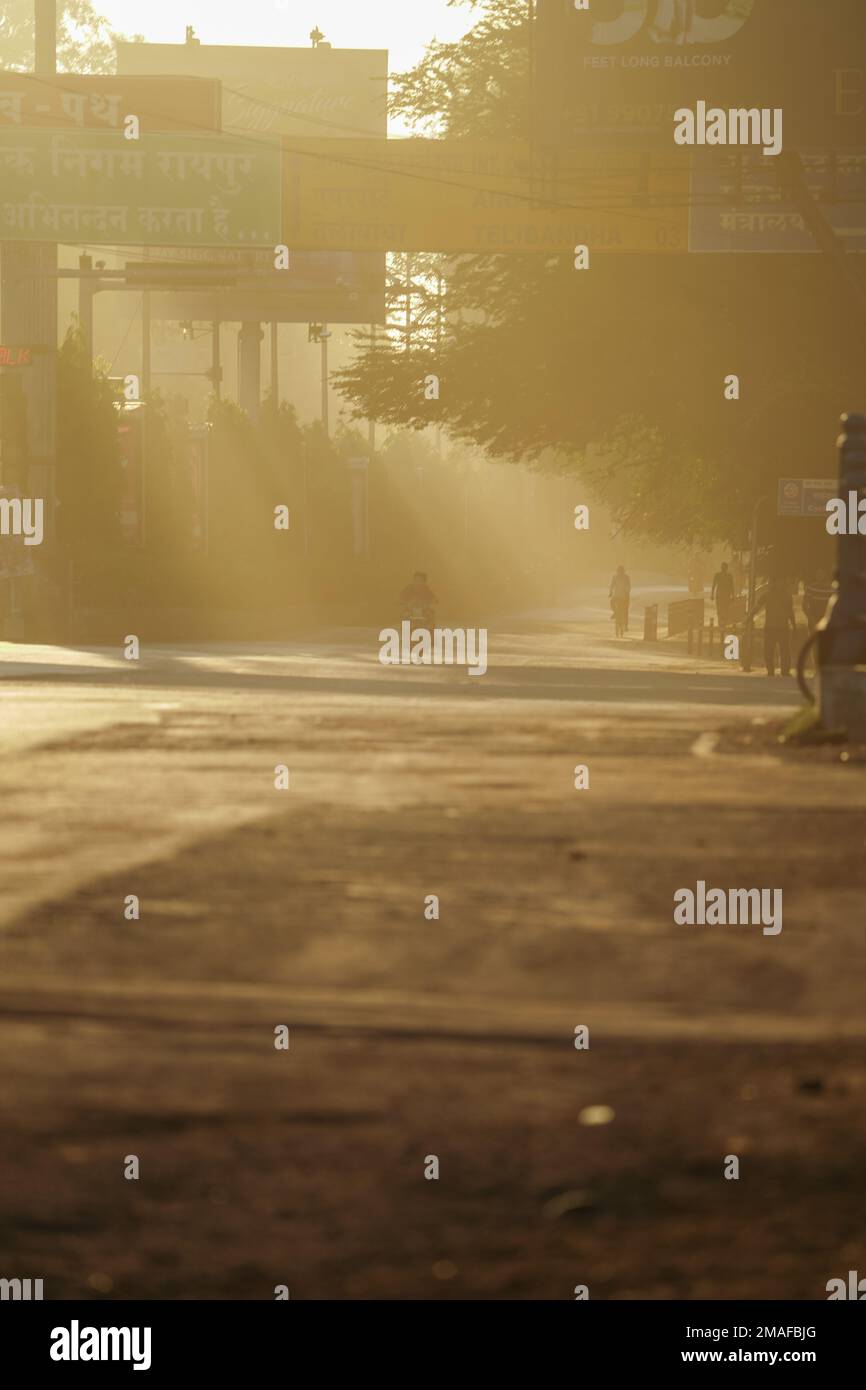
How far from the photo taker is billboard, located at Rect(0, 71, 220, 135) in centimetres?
3388

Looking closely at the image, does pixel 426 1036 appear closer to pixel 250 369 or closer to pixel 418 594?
pixel 418 594

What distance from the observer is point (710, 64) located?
2933 cm

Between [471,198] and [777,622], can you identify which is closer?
[777,622]

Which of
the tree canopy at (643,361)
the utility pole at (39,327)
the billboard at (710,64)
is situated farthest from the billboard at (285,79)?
the billboard at (710,64)

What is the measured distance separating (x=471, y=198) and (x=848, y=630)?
21965 millimetres

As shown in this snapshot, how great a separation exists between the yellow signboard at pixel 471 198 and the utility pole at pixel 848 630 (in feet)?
65.1

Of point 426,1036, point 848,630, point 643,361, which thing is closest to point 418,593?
point 643,361

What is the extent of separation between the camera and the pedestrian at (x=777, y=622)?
27.9 meters

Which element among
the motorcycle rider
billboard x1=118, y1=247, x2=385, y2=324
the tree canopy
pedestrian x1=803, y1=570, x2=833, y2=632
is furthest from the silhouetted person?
billboard x1=118, y1=247, x2=385, y2=324

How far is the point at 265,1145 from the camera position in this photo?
422 centimetres

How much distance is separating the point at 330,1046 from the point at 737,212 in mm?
26789

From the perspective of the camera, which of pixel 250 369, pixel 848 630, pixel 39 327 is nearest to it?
pixel 848 630

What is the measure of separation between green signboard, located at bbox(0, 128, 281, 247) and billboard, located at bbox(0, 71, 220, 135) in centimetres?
52
